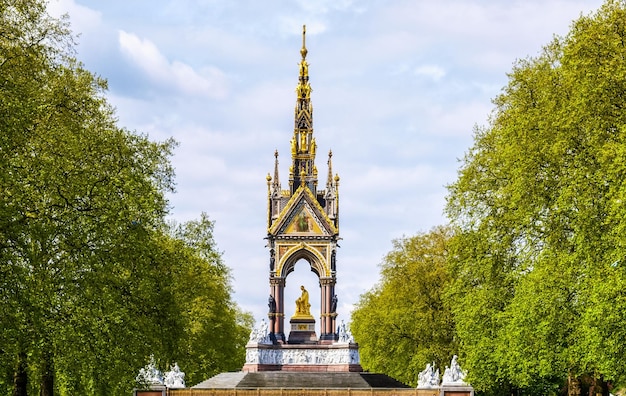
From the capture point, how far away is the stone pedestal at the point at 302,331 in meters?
56.6

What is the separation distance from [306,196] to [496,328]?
20956 mm

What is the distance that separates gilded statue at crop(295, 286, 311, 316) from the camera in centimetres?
5822

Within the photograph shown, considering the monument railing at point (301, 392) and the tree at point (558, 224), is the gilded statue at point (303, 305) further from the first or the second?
the tree at point (558, 224)

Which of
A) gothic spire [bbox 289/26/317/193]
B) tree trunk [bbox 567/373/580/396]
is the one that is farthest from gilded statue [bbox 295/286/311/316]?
tree trunk [bbox 567/373/580/396]

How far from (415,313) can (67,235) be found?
1314 inches

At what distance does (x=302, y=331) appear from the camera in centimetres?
5734

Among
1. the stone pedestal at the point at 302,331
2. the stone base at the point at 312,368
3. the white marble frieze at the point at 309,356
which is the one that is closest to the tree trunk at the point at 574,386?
the stone base at the point at 312,368

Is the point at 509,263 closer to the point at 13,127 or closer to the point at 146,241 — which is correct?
the point at 146,241

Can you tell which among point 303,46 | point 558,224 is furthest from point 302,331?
point 558,224

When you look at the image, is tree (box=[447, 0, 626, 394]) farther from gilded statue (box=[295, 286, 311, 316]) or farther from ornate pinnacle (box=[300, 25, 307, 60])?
ornate pinnacle (box=[300, 25, 307, 60])

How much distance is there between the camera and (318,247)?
5725 centimetres

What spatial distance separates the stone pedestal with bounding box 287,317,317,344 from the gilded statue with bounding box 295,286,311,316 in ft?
2.02

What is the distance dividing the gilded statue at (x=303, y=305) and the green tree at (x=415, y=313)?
421 cm

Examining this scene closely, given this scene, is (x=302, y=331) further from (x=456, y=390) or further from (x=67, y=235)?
(x=67, y=235)
